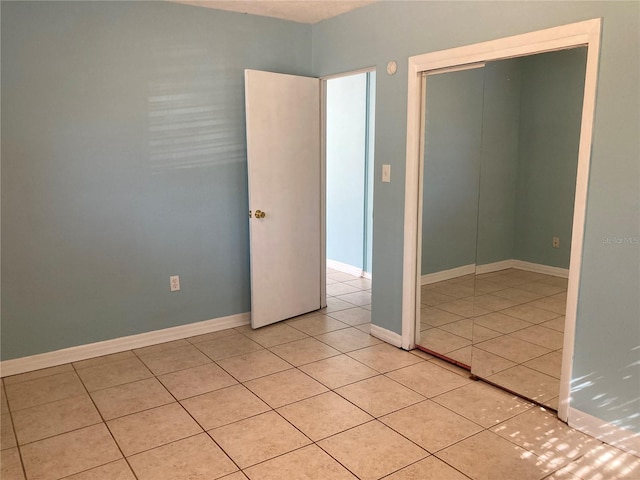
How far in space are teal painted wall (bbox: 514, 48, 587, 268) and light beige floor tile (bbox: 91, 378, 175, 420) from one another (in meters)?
2.21

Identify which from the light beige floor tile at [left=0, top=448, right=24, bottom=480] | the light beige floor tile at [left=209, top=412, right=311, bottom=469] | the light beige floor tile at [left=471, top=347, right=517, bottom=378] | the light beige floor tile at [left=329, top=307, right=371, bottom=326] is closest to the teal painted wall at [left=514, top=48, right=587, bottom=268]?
the light beige floor tile at [left=471, top=347, right=517, bottom=378]

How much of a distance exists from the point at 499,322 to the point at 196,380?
1860 mm

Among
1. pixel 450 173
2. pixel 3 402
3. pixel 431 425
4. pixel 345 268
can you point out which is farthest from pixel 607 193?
pixel 345 268

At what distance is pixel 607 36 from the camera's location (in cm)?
212

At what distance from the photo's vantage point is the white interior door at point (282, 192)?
3604mm

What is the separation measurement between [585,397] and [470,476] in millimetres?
744

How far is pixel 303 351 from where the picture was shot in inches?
133

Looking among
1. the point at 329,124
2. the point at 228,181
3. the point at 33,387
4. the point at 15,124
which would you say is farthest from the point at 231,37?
the point at 33,387

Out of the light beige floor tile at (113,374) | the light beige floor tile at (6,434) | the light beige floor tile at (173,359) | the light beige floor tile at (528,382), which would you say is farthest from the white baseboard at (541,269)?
the light beige floor tile at (6,434)

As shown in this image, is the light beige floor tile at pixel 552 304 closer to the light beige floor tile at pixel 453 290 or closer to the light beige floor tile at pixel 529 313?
the light beige floor tile at pixel 529 313

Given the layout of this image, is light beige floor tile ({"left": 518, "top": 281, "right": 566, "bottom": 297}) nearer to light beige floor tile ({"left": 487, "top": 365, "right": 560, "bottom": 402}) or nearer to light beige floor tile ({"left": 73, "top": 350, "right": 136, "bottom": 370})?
light beige floor tile ({"left": 487, "top": 365, "right": 560, "bottom": 402})

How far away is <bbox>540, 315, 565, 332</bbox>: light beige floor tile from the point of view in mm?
2523

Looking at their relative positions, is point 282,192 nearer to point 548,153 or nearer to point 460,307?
point 460,307

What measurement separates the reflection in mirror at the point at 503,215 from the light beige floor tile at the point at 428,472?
82 centimetres
